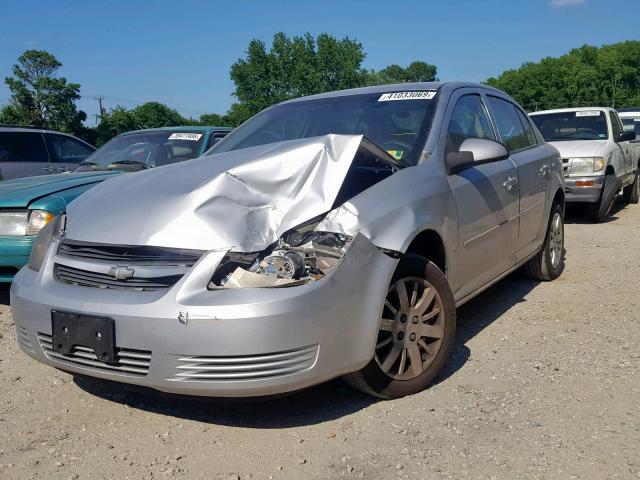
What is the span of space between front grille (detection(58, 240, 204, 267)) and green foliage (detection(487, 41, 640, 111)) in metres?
61.7

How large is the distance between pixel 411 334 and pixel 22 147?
22.4ft

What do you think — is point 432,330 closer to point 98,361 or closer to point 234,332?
point 234,332

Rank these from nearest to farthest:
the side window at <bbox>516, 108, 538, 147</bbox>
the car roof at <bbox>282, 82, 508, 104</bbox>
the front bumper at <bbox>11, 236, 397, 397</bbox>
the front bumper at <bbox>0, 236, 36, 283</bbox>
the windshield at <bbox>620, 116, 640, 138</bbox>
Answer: the front bumper at <bbox>11, 236, 397, 397</bbox>, the car roof at <bbox>282, 82, 508, 104</bbox>, the front bumper at <bbox>0, 236, 36, 283</bbox>, the side window at <bbox>516, 108, 538, 147</bbox>, the windshield at <bbox>620, 116, 640, 138</bbox>

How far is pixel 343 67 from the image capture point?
71375 mm

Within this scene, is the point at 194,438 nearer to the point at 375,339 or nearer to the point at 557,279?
the point at 375,339

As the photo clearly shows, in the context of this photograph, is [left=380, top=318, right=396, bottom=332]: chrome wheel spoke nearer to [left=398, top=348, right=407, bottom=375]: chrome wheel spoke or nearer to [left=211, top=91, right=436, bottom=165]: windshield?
[left=398, top=348, right=407, bottom=375]: chrome wheel spoke

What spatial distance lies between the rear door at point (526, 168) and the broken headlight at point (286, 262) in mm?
2293

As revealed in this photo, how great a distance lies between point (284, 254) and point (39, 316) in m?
1.18

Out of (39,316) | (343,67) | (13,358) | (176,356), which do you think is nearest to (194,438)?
(176,356)

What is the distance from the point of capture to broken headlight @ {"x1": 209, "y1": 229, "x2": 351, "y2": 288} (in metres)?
2.63

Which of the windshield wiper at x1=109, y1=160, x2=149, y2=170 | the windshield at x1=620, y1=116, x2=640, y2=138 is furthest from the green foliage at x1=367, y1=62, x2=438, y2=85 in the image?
the windshield wiper at x1=109, y1=160, x2=149, y2=170

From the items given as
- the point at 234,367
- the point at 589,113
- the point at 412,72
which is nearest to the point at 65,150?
the point at 234,367

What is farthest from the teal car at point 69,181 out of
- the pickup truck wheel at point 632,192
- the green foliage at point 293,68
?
the green foliage at point 293,68

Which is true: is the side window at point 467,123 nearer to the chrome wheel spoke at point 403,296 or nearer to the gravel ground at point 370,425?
the chrome wheel spoke at point 403,296
